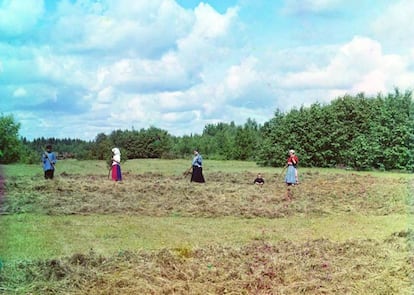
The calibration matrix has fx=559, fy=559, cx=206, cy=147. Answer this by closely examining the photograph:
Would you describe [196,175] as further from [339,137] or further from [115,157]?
[339,137]

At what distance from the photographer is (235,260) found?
6.10 m

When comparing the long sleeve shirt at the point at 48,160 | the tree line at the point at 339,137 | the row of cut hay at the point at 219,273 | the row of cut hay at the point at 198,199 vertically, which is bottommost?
the row of cut hay at the point at 219,273

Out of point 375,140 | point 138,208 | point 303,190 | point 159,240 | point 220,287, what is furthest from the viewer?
point 375,140

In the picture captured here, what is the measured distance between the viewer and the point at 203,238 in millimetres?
8664

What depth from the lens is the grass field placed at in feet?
18.1

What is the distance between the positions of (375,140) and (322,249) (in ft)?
81.0

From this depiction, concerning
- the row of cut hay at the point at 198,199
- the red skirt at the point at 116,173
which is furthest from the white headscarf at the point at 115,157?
the row of cut hay at the point at 198,199

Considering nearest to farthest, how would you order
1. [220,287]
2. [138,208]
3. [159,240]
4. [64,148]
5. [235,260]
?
[220,287] < [235,260] < [159,240] < [138,208] < [64,148]

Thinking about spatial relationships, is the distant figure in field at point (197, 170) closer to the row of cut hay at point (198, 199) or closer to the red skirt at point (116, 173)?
the row of cut hay at point (198, 199)

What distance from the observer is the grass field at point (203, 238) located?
553 centimetres

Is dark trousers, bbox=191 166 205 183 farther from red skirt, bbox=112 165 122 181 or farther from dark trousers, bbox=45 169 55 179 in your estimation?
dark trousers, bbox=45 169 55 179

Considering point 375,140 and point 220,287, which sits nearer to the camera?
point 220,287

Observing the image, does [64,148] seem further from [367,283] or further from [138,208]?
[367,283]

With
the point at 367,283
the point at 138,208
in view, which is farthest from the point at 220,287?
the point at 138,208
